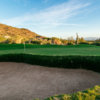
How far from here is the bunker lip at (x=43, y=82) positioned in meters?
3.52

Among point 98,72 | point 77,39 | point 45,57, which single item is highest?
point 77,39

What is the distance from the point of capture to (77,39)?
1720 centimetres

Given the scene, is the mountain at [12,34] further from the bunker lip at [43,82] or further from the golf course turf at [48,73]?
the bunker lip at [43,82]

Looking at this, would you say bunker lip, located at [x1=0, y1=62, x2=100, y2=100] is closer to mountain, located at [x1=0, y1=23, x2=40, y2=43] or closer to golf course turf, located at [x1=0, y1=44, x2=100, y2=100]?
golf course turf, located at [x1=0, y1=44, x2=100, y2=100]

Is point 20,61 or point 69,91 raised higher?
point 20,61

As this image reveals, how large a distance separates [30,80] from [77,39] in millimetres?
14255

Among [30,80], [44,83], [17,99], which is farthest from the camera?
[30,80]

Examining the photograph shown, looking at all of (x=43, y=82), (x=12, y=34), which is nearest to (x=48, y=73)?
(x=43, y=82)

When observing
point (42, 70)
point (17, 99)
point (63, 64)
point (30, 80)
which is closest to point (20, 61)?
point (42, 70)

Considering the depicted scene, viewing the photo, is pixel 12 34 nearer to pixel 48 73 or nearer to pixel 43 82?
pixel 48 73

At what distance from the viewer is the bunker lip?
3.52 m

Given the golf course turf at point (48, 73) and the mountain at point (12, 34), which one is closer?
the golf course turf at point (48, 73)

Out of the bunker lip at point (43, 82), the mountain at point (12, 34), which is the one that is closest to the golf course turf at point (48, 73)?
the bunker lip at point (43, 82)

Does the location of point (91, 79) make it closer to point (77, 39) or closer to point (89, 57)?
point (89, 57)
